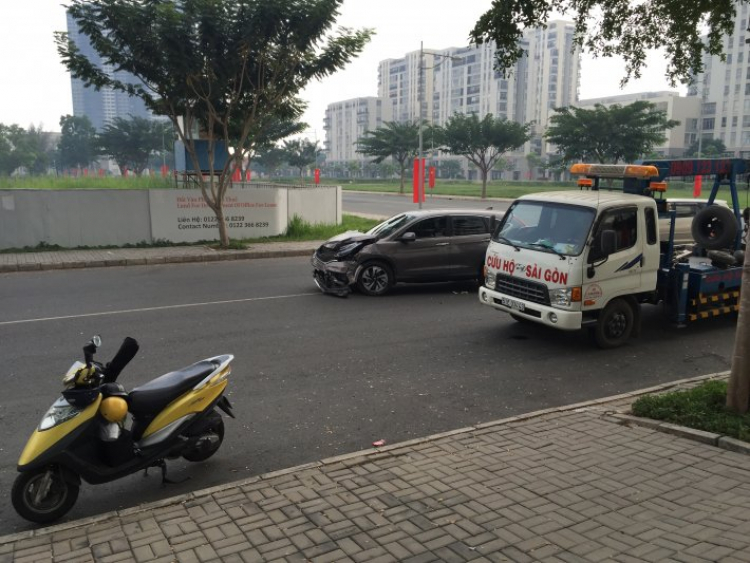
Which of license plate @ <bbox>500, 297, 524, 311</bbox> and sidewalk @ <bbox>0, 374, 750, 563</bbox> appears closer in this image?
sidewalk @ <bbox>0, 374, 750, 563</bbox>

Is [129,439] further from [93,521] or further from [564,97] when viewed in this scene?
[564,97]

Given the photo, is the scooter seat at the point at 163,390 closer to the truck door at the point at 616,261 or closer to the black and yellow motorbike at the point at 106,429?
the black and yellow motorbike at the point at 106,429

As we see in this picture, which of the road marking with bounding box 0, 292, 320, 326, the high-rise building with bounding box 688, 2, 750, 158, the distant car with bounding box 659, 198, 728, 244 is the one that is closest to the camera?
the road marking with bounding box 0, 292, 320, 326

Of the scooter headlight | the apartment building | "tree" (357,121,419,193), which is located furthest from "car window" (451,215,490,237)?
the apartment building

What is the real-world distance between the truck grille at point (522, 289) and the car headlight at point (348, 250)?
3.44 m

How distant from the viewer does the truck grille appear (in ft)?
26.9

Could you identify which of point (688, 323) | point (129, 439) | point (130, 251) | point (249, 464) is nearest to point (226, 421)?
point (249, 464)

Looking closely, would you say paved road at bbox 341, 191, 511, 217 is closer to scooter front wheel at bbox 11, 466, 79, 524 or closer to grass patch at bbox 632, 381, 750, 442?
grass patch at bbox 632, 381, 750, 442

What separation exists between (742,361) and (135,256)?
1436 cm

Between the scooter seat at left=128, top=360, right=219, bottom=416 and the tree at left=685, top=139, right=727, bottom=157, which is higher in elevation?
the tree at left=685, top=139, right=727, bottom=157

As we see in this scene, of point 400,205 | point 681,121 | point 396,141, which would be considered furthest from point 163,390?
point 681,121

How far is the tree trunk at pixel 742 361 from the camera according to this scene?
5.46m

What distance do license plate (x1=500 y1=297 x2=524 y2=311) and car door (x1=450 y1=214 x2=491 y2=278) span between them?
3.36 metres

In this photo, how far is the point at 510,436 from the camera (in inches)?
214
